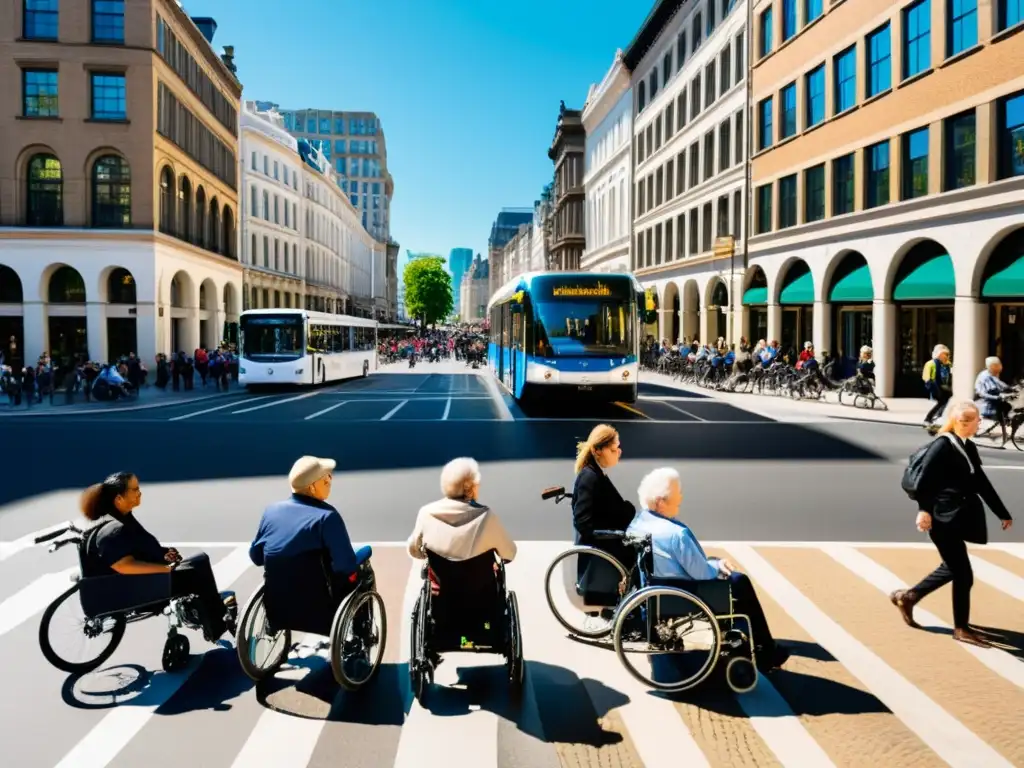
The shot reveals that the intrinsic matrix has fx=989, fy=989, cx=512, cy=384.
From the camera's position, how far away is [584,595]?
666 centimetres

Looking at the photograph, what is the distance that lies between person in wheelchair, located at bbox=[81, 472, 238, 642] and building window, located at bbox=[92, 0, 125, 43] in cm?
4152

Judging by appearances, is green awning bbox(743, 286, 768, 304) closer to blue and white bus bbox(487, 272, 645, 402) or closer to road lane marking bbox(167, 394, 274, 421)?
blue and white bus bbox(487, 272, 645, 402)

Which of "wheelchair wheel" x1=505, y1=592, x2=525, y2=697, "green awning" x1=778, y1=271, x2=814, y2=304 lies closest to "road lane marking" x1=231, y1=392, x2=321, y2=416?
"green awning" x1=778, y1=271, x2=814, y2=304

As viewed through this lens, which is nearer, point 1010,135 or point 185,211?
point 1010,135

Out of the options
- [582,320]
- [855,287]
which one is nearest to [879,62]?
[855,287]

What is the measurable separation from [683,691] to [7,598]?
5399 millimetres

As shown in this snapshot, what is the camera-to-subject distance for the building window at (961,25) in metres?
26.1

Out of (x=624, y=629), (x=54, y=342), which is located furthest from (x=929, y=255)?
(x=54, y=342)

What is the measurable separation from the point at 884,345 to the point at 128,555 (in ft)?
94.2

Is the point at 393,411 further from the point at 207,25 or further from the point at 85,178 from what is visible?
the point at 207,25

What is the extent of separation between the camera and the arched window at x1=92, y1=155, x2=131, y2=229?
4253cm

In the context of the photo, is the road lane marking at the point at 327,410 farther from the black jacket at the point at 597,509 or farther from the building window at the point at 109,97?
the building window at the point at 109,97

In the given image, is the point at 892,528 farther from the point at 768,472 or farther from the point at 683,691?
the point at 683,691

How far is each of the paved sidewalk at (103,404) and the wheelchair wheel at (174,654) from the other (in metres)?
22.6
